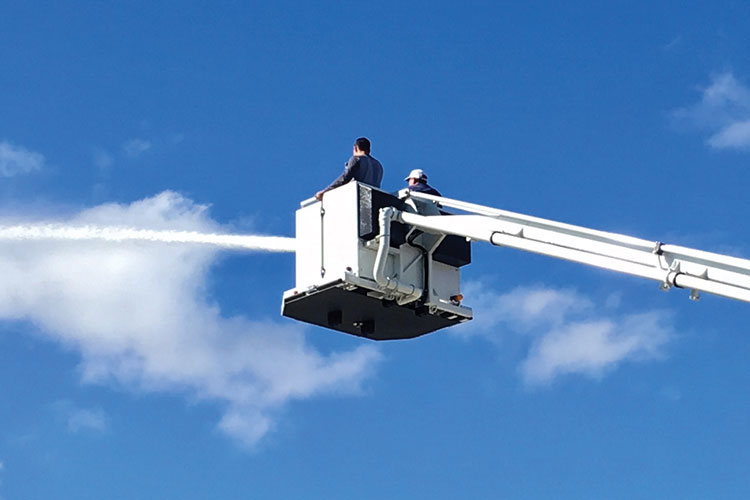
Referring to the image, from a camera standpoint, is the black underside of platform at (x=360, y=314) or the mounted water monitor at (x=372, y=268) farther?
the black underside of platform at (x=360, y=314)

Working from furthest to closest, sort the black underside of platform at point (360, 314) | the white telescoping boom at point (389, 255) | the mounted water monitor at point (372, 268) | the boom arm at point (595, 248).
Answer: the black underside of platform at point (360, 314) → the mounted water monitor at point (372, 268) → the white telescoping boom at point (389, 255) → the boom arm at point (595, 248)

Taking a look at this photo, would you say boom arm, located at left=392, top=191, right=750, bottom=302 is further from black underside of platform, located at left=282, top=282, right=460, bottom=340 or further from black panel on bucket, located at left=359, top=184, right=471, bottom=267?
black underside of platform, located at left=282, top=282, right=460, bottom=340

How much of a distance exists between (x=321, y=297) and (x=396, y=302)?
1078 mm

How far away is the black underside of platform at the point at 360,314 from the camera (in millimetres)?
24844

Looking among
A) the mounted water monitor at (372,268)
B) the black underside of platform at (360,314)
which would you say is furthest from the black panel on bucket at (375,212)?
the black underside of platform at (360,314)

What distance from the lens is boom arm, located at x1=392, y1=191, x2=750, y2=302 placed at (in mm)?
20531

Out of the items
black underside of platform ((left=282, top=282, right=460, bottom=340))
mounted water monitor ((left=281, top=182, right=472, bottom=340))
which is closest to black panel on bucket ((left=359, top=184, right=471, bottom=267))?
mounted water monitor ((left=281, top=182, right=472, bottom=340))

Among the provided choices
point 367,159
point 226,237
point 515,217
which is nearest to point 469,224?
point 515,217

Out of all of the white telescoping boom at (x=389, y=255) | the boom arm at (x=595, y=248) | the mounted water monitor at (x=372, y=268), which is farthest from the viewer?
the mounted water monitor at (x=372, y=268)

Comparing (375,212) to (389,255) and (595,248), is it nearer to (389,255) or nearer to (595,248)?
(389,255)

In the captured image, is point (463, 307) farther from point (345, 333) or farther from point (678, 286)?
point (678, 286)

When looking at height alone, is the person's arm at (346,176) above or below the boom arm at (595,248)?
above

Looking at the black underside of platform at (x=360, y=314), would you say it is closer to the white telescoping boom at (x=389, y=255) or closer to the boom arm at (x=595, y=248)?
the white telescoping boom at (x=389, y=255)

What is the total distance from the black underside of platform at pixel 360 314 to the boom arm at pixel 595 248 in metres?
1.27
